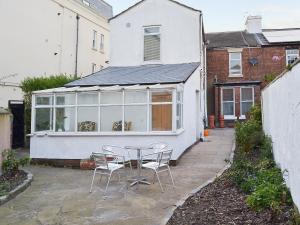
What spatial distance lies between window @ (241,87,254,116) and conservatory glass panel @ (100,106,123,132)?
15.5 m

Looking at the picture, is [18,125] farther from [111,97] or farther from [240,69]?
[240,69]

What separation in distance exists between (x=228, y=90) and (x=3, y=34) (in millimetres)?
16185

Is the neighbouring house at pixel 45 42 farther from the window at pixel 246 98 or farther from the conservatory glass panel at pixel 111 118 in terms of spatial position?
the window at pixel 246 98

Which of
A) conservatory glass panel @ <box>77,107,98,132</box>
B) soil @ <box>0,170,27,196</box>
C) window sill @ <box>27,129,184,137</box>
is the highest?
conservatory glass panel @ <box>77,107,98,132</box>

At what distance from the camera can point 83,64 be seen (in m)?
26.1

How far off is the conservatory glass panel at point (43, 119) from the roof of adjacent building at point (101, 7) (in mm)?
16725

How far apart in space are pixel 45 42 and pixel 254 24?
17.8m

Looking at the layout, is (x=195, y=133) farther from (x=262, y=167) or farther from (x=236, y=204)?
(x=236, y=204)

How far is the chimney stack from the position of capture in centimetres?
2966

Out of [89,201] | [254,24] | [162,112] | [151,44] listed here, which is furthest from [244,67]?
[89,201]

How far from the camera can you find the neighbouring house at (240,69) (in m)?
25.8

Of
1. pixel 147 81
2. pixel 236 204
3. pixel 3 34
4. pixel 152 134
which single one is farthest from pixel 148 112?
pixel 3 34

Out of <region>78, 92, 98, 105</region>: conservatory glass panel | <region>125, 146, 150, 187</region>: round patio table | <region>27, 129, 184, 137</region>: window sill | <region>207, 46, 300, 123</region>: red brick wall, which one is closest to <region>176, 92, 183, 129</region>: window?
<region>27, 129, 184, 137</region>: window sill

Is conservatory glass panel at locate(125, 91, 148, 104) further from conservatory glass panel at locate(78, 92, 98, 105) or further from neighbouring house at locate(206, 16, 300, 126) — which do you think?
neighbouring house at locate(206, 16, 300, 126)
